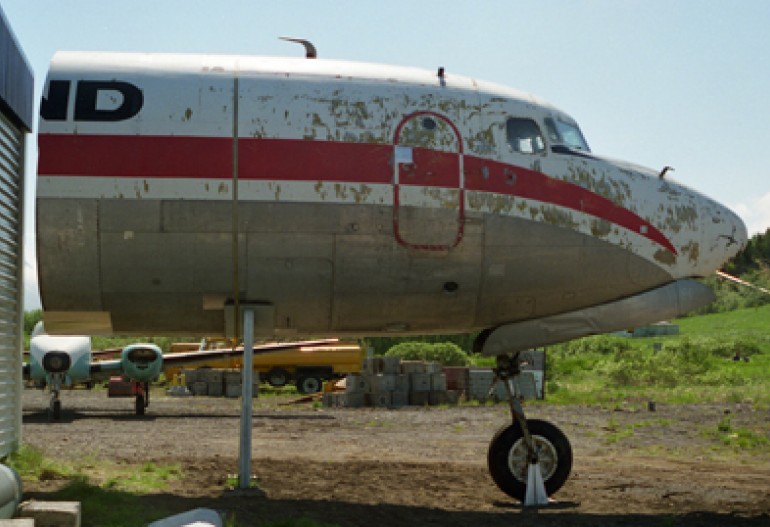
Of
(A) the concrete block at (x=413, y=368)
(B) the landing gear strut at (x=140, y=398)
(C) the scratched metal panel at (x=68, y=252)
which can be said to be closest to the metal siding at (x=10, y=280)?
(C) the scratched metal panel at (x=68, y=252)

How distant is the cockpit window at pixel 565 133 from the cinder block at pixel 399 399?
2083cm

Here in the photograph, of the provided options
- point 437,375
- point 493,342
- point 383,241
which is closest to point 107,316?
point 383,241

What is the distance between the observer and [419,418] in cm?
2655

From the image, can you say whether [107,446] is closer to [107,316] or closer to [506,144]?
[107,316]

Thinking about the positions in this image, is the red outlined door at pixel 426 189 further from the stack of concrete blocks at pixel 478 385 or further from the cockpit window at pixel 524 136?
the stack of concrete blocks at pixel 478 385

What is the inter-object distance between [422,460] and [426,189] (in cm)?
736

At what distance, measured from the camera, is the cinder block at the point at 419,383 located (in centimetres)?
3244

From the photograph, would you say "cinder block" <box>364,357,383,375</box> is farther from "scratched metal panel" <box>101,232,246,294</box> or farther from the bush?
"scratched metal panel" <box>101,232,246,294</box>

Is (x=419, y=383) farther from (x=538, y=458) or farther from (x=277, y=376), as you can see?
(x=538, y=458)

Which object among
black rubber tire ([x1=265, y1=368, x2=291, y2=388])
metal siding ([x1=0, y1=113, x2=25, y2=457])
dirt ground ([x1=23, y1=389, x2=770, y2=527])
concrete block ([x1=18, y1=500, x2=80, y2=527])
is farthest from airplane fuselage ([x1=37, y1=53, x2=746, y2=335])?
black rubber tire ([x1=265, y1=368, x2=291, y2=388])

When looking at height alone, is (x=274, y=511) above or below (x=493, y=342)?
below

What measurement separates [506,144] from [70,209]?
5006 millimetres

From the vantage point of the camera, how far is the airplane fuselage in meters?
10.5

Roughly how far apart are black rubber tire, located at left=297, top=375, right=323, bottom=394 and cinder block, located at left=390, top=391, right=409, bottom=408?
972cm
